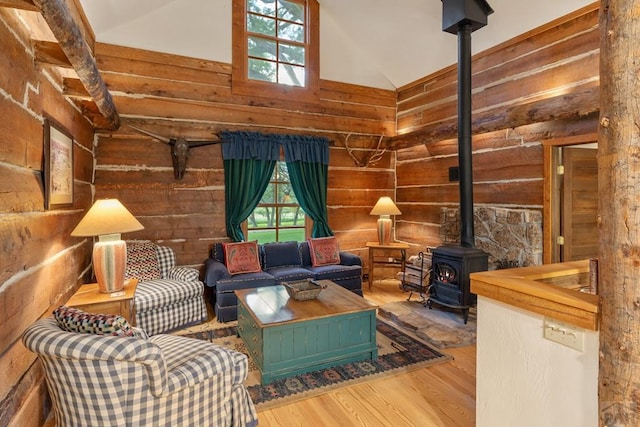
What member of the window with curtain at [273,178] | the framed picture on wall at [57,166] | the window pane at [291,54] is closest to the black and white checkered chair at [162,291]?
the window with curtain at [273,178]

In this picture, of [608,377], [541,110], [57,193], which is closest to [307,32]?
[541,110]

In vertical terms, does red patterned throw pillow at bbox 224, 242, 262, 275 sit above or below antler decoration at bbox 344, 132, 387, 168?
below

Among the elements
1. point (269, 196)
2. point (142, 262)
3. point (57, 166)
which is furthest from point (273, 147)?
point (57, 166)

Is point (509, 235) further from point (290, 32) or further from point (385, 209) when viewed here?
point (290, 32)

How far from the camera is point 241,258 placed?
A: 443 centimetres

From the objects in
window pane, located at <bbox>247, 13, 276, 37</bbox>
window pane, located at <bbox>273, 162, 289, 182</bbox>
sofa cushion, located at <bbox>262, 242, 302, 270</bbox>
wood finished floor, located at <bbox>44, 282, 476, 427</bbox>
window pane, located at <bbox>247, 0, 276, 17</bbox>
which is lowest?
wood finished floor, located at <bbox>44, 282, 476, 427</bbox>

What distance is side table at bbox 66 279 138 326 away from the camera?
261 centimetres

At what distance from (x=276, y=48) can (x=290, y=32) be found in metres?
0.36

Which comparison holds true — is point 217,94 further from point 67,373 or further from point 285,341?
point 67,373

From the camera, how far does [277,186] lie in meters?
5.32

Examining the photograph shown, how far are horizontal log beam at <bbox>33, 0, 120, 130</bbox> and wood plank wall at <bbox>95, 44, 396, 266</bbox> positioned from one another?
5.20ft

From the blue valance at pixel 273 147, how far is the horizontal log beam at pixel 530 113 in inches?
60.8

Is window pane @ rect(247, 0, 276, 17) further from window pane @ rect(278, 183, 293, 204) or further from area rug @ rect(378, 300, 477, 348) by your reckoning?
area rug @ rect(378, 300, 477, 348)

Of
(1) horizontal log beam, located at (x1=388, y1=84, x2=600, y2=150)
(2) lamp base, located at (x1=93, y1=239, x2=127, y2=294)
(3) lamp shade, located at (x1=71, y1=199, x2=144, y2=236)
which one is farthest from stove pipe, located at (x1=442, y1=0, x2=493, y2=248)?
(2) lamp base, located at (x1=93, y1=239, x2=127, y2=294)
